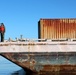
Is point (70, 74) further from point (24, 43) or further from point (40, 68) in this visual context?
point (24, 43)

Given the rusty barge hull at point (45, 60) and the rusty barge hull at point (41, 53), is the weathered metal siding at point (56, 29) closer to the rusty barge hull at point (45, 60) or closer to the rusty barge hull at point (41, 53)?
the rusty barge hull at point (41, 53)

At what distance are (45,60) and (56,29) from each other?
2629mm

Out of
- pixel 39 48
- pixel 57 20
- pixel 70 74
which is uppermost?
pixel 57 20

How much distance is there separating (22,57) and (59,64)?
7.95 ft

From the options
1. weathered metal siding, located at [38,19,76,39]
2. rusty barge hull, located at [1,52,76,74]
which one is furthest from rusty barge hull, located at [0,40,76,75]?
weathered metal siding, located at [38,19,76,39]

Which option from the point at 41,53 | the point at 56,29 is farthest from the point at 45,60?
the point at 56,29

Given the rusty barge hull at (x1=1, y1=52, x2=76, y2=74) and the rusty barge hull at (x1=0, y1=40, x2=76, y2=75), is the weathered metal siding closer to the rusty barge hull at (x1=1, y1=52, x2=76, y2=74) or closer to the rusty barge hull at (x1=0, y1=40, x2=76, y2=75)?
the rusty barge hull at (x1=0, y1=40, x2=76, y2=75)

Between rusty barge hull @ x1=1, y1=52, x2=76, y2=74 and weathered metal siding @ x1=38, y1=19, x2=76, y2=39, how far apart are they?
186cm

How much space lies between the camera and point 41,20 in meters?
22.5

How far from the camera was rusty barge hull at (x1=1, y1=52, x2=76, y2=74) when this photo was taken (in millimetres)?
20906

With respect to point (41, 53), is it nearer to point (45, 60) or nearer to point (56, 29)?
point (45, 60)

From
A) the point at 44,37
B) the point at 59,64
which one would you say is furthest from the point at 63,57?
the point at 44,37

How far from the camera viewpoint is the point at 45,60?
2094 centimetres

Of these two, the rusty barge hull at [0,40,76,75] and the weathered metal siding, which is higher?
the weathered metal siding
